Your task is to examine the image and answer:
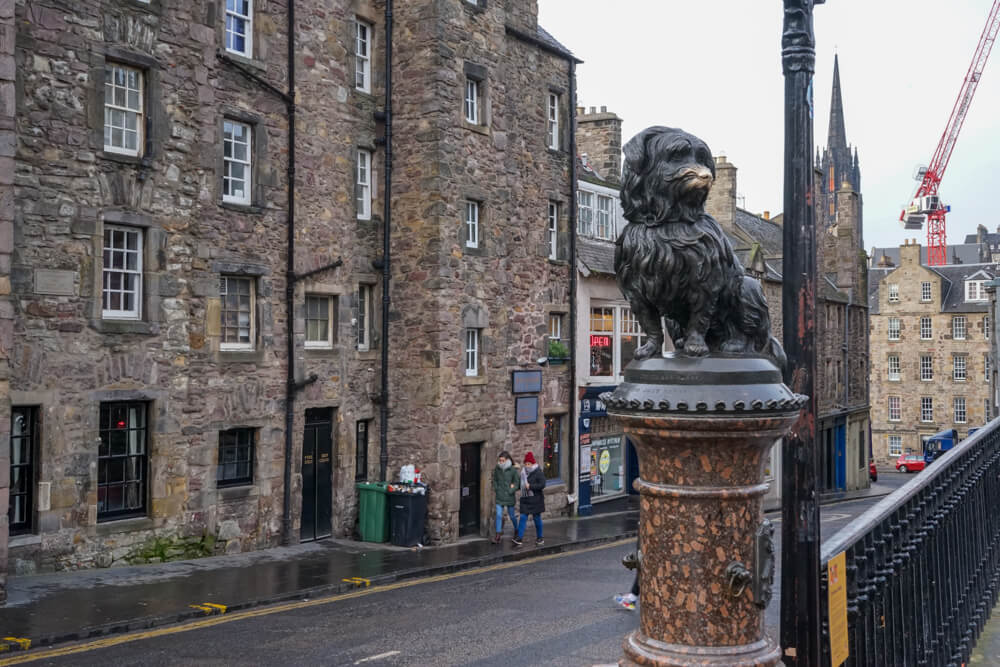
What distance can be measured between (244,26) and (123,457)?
8.03 meters

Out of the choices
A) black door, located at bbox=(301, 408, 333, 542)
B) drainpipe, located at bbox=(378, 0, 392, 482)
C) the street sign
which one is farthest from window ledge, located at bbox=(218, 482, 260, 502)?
the street sign

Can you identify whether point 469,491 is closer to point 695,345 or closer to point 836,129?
point 695,345

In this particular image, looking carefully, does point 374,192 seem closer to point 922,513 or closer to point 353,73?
point 353,73

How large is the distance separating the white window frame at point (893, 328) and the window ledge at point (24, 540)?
209 ft

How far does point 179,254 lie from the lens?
16047 mm

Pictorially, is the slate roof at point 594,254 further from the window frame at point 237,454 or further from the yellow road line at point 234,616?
the window frame at point 237,454

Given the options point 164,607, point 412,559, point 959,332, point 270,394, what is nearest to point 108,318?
point 270,394

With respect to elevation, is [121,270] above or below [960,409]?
above

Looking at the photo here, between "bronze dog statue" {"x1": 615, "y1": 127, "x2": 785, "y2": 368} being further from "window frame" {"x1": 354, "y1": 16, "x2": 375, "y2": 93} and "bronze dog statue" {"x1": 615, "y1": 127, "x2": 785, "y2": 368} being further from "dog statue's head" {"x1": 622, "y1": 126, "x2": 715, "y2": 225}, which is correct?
"window frame" {"x1": 354, "y1": 16, "x2": 375, "y2": 93}

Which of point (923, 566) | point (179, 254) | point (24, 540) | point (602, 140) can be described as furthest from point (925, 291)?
point (923, 566)

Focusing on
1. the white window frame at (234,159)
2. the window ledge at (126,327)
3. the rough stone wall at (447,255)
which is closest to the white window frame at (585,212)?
the rough stone wall at (447,255)

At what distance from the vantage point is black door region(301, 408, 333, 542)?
18.7 meters

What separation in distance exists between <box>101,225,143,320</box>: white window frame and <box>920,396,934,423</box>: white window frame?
63.2m

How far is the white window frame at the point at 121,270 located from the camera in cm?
1509
